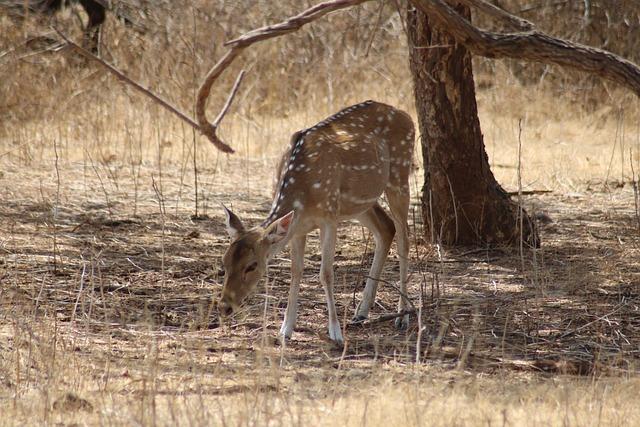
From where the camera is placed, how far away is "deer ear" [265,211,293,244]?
674 cm

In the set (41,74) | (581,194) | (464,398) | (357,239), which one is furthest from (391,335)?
(41,74)

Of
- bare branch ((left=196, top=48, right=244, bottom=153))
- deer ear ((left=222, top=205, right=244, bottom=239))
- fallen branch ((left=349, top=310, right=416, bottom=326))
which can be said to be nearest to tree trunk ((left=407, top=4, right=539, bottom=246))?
fallen branch ((left=349, top=310, right=416, bottom=326))

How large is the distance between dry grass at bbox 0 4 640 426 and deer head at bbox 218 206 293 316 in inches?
8.2

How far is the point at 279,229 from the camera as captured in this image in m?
6.76

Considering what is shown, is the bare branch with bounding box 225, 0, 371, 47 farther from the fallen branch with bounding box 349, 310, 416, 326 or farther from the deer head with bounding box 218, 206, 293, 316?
the fallen branch with bounding box 349, 310, 416, 326

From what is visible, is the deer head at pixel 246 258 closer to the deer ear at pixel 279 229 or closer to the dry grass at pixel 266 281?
the deer ear at pixel 279 229

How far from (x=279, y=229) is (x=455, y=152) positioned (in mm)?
3094

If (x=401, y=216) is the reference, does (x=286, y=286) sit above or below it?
below

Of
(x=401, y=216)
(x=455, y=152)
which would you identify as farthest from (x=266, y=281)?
(x=455, y=152)

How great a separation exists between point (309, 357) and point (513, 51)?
213cm

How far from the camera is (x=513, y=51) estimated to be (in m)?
6.24

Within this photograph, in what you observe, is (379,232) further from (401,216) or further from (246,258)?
(246,258)

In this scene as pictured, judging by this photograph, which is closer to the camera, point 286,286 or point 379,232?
point 379,232

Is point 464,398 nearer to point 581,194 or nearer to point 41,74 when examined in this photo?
point 581,194
